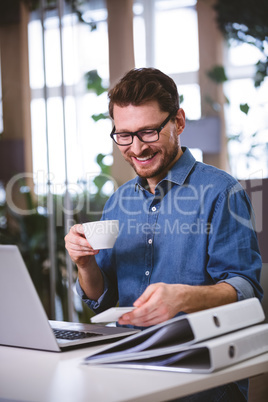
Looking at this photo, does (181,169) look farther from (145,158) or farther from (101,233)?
(101,233)

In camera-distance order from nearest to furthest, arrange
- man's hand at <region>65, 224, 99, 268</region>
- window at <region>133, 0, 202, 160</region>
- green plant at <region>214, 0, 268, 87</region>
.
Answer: man's hand at <region>65, 224, 99, 268</region>
green plant at <region>214, 0, 268, 87</region>
window at <region>133, 0, 202, 160</region>

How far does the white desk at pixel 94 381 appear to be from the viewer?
87 centimetres

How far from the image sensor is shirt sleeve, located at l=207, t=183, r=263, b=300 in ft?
4.73

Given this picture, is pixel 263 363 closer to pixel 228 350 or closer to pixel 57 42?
pixel 228 350

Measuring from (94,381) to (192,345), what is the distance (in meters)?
0.18

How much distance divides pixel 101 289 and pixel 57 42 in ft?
6.64

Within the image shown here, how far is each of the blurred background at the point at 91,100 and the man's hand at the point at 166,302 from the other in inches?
36.0

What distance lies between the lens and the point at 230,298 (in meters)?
1.31

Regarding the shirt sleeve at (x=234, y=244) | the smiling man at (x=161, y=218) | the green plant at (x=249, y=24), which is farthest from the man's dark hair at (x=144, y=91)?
the green plant at (x=249, y=24)

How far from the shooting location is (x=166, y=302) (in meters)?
1.09

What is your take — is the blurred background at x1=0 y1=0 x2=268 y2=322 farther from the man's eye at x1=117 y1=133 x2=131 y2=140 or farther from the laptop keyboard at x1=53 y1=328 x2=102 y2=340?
the laptop keyboard at x1=53 y1=328 x2=102 y2=340

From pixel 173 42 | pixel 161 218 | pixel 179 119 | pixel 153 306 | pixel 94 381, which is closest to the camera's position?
pixel 94 381

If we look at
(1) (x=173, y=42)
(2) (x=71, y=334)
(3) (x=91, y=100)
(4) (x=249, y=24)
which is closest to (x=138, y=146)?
(2) (x=71, y=334)

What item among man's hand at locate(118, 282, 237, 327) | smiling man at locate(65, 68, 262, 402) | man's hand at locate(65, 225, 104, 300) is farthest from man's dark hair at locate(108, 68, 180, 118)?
man's hand at locate(118, 282, 237, 327)
